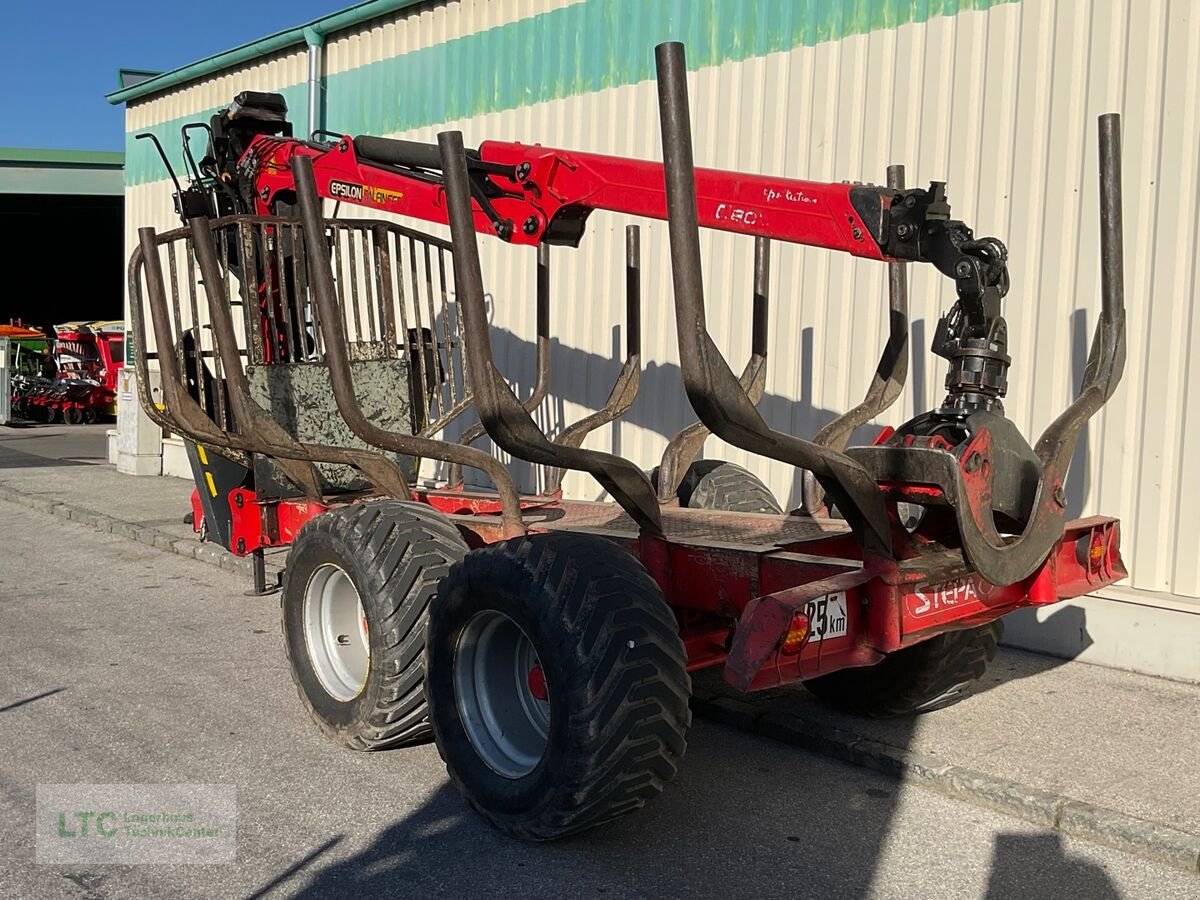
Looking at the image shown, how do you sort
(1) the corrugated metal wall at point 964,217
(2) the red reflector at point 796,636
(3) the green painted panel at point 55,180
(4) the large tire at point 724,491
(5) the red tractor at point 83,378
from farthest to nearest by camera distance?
(5) the red tractor at point 83,378, (3) the green painted panel at point 55,180, (4) the large tire at point 724,491, (1) the corrugated metal wall at point 964,217, (2) the red reflector at point 796,636

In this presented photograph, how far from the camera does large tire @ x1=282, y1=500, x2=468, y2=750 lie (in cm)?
498

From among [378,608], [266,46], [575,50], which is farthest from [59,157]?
[378,608]

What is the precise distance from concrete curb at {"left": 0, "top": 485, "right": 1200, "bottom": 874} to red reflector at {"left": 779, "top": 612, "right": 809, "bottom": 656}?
1.33 m

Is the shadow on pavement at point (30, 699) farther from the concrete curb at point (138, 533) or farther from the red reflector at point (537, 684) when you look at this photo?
the concrete curb at point (138, 533)

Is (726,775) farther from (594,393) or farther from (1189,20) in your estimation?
(594,393)

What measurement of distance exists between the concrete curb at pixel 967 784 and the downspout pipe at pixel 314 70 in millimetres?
8896

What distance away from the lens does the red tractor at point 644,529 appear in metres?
3.98

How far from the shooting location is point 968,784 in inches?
188

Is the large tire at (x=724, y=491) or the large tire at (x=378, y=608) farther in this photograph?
the large tire at (x=724, y=491)

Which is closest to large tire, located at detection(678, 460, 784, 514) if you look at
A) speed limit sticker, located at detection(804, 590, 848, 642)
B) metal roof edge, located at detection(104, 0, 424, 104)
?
speed limit sticker, located at detection(804, 590, 848, 642)

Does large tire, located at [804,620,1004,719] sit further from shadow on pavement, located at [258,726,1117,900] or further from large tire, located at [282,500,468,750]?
large tire, located at [282,500,468,750]

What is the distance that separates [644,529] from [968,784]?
158cm

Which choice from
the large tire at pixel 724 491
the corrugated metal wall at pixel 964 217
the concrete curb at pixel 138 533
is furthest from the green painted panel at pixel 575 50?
the concrete curb at pixel 138 533

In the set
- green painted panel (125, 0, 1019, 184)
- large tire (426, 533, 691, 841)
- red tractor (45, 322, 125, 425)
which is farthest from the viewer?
red tractor (45, 322, 125, 425)
